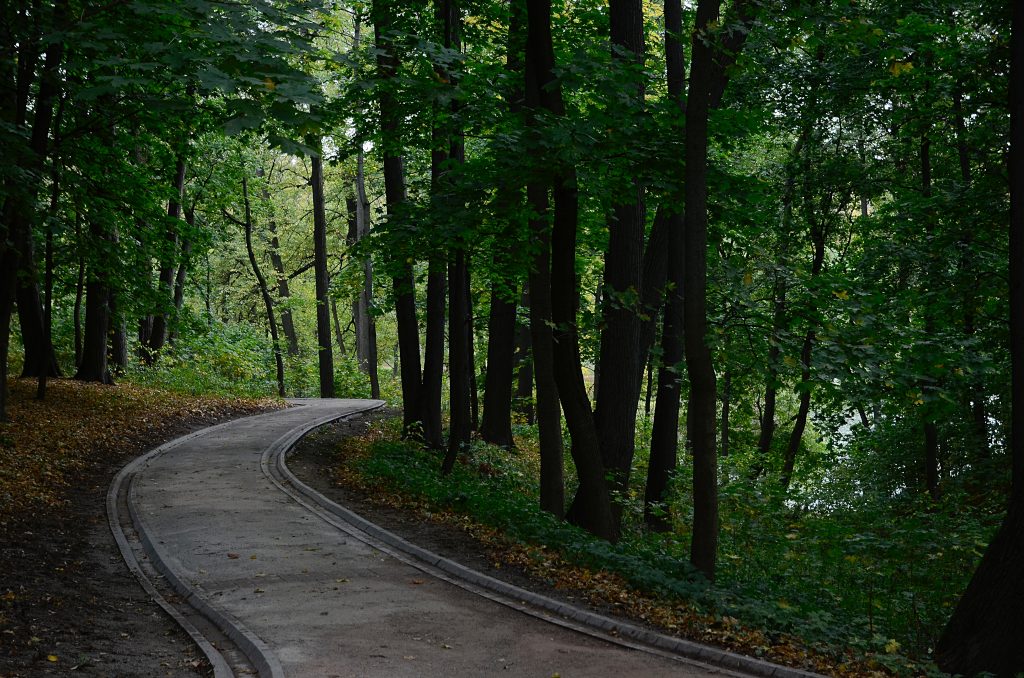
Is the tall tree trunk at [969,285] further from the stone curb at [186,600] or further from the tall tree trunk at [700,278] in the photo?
the stone curb at [186,600]

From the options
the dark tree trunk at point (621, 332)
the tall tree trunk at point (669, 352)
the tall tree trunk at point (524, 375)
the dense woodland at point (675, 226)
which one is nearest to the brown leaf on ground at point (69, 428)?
the dense woodland at point (675, 226)

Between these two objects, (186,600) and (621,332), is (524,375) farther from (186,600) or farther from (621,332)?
(186,600)

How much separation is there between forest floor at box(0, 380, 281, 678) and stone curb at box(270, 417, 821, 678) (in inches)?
117

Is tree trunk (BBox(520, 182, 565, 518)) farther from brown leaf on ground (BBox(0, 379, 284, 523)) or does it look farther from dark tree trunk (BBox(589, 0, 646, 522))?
brown leaf on ground (BBox(0, 379, 284, 523))

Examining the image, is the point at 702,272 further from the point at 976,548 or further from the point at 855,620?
the point at 976,548

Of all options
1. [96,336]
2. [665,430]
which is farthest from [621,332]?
[96,336]

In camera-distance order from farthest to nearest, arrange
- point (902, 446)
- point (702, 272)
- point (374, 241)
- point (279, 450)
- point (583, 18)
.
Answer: point (902, 446) → point (279, 450) → point (583, 18) → point (374, 241) → point (702, 272)

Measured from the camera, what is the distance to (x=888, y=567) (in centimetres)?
1152

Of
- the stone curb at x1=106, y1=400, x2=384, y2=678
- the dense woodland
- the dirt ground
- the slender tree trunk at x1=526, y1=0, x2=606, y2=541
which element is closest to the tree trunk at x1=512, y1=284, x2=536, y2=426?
the dense woodland

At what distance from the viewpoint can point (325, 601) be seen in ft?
27.1

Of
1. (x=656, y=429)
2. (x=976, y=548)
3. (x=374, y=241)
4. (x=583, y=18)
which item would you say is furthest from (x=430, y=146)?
(x=976, y=548)

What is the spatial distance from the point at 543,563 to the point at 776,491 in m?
7.50

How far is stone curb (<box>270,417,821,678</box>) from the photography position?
694cm

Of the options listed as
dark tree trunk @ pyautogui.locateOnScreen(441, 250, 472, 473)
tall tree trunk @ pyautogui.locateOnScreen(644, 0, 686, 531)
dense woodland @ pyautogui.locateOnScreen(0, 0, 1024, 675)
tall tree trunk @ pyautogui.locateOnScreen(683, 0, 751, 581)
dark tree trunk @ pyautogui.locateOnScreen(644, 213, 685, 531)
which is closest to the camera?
dense woodland @ pyautogui.locateOnScreen(0, 0, 1024, 675)
